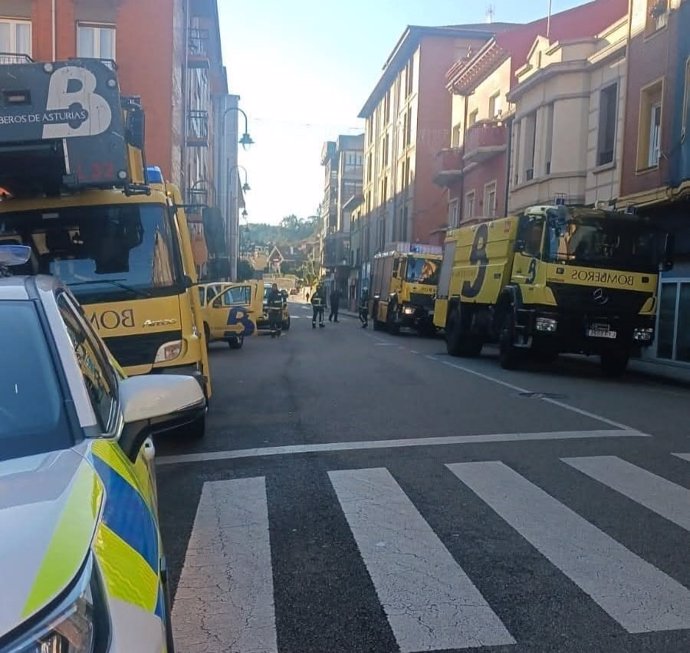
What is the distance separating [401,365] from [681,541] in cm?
1110

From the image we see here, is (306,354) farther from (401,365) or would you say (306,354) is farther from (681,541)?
(681,541)

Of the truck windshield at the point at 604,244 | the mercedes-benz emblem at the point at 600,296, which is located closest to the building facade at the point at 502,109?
the truck windshield at the point at 604,244

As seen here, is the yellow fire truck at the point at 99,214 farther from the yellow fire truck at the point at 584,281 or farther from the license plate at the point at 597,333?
the license plate at the point at 597,333

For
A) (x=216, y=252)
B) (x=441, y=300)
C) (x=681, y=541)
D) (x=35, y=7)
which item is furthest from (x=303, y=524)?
(x=35, y=7)

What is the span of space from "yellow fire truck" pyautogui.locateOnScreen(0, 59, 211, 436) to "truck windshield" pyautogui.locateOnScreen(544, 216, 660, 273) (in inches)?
322

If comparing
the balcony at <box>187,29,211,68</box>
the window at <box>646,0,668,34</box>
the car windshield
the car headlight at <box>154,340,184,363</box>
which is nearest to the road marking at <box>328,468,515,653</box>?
the car windshield

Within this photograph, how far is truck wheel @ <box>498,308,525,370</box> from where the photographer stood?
1502cm

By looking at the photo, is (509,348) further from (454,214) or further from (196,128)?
(196,128)

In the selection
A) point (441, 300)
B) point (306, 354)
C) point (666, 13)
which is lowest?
point (306, 354)

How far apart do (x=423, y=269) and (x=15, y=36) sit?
15337mm

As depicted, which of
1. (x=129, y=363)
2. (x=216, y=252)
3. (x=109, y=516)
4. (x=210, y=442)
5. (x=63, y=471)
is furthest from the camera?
(x=216, y=252)

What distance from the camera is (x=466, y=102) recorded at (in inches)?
1391

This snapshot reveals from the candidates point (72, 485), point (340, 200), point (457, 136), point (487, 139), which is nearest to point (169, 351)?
point (72, 485)

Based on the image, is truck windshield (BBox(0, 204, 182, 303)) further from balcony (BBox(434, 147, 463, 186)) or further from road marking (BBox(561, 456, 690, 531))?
balcony (BBox(434, 147, 463, 186))
